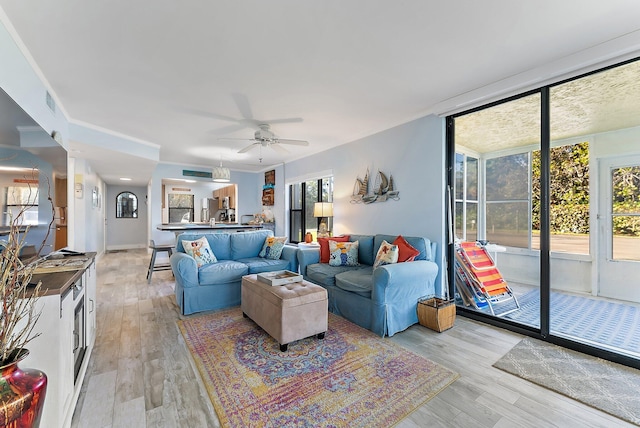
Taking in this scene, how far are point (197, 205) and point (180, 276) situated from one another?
7590mm

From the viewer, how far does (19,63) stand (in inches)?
83.8

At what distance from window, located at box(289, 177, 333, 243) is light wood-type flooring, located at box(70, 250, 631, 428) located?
3528 mm

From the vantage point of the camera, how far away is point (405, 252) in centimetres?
327

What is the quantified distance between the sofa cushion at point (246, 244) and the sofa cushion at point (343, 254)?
1302 mm

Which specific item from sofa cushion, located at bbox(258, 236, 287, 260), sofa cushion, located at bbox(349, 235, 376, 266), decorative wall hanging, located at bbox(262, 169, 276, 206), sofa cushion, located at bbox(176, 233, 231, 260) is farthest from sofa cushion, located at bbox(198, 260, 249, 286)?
decorative wall hanging, located at bbox(262, 169, 276, 206)

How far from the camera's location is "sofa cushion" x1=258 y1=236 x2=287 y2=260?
168 inches

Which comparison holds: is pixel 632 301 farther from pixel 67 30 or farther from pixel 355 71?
pixel 67 30

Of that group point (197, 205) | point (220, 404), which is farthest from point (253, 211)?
point (220, 404)

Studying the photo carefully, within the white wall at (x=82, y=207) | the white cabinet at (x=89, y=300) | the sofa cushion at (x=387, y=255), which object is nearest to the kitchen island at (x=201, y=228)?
the white wall at (x=82, y=207)

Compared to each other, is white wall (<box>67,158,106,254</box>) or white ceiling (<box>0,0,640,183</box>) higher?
white ceiling (<box>0,0,640,183</box>)

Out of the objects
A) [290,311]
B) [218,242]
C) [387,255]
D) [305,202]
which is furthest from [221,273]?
[305,202]

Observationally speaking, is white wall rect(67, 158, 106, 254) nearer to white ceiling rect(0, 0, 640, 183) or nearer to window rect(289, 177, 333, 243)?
white ceiling rect(0, 0, 640, 183)

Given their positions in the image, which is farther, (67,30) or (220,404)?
(67,30)

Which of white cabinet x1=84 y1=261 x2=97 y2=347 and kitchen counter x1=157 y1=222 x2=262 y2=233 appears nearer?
white cabinet x1=84 y1=261 x2=97 y2=347
